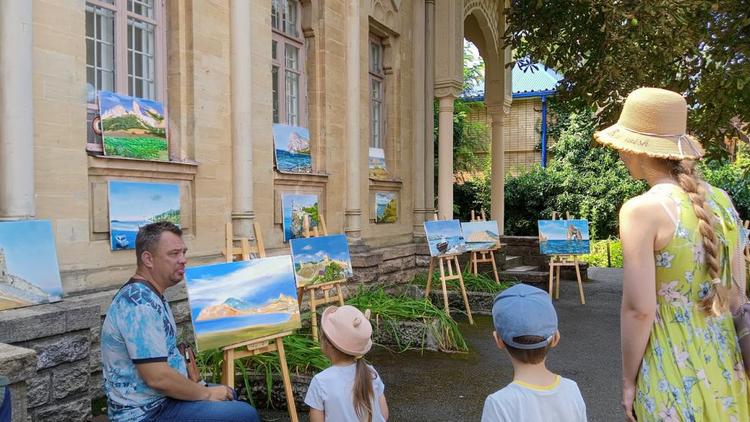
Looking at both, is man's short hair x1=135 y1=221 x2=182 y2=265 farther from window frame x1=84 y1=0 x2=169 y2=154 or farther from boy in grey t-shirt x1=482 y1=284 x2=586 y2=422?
window frame x1=84 y1=0 x2=169 y2=154

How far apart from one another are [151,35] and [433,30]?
6.46m

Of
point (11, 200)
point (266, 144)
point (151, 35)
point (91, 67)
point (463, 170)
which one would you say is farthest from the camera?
point (463, 170)

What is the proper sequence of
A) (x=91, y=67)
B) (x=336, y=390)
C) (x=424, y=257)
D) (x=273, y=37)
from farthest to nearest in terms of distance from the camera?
1. (x=424, y=257)
2. (x=273, y=37)
3. (x=91, y=67)
4. (x=336, y=390)

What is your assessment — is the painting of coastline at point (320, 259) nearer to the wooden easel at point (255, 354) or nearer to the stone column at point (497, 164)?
the wooden easel at point (255, 354)

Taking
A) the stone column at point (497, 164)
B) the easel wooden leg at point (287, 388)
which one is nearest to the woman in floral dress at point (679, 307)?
the easel wooden leg at point (287, 388)

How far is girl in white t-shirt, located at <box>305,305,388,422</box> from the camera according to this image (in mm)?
2762

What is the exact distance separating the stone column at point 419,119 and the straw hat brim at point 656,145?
865 cm

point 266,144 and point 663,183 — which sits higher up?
point 266,144

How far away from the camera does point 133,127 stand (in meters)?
5.62

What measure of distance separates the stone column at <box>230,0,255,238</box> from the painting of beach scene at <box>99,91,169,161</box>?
86 cm

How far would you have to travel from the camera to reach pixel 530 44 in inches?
388

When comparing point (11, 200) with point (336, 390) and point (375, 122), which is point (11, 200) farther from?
point (375, 122)

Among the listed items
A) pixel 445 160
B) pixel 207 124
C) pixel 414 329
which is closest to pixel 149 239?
pixel 207 124

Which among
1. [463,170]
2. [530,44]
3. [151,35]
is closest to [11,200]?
[151,35]
